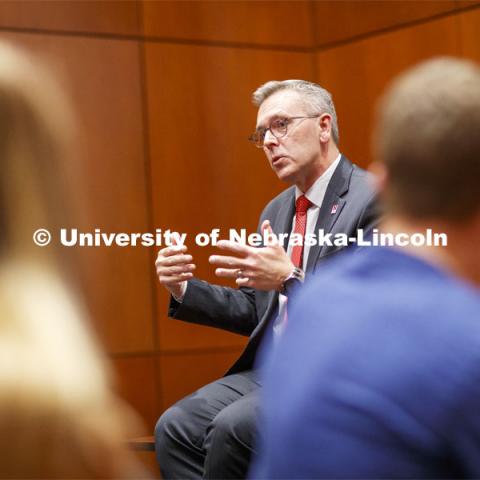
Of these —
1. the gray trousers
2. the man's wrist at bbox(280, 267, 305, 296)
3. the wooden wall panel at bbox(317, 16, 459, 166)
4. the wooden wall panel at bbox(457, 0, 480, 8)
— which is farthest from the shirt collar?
the wooden wall panel at bbox(457, 0, 480, 8)

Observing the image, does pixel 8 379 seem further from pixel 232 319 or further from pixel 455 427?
pixel 232 319

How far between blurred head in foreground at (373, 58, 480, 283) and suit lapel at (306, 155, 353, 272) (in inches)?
78.9

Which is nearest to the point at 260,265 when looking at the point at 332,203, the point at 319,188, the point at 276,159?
the point at 332,203

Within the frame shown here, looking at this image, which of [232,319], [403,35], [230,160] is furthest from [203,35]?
[232,319]

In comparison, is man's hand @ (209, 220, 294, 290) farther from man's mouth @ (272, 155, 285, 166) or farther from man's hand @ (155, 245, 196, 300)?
man's mouth @ (272, 155, 285, 166)

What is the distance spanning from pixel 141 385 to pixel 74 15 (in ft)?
5.79

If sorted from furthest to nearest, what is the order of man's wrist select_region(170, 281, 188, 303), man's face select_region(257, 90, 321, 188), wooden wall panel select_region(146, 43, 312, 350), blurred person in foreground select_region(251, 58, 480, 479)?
wooden wall panel select_region(146, 43, 312, 350), man's face select_region(257, 90, 321, 188), man's wrist select_region(170, 281, 188, 303), blurred person in foreground select_region(251, 58, 480, 479)

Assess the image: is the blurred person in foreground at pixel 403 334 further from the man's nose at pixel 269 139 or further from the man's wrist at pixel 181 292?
the man's nose at pixel 269 139

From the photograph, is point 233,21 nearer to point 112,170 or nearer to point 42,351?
point 112,170

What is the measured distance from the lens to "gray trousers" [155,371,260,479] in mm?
2771

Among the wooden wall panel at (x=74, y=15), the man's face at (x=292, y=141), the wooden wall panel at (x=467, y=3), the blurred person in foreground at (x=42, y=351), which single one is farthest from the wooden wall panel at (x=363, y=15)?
the blurred person in foreground at (x=42, y=351)

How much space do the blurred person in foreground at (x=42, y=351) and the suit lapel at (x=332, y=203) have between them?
2081 millimetres

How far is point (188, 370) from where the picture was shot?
462 cm

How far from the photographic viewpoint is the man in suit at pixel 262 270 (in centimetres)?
283
